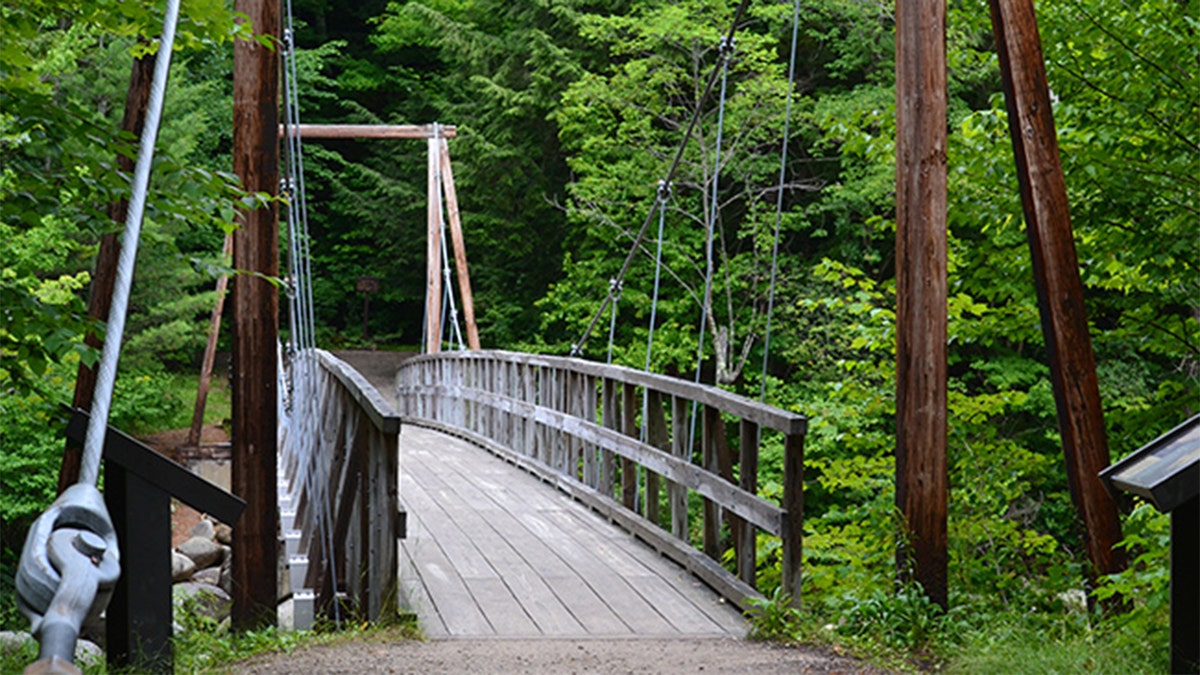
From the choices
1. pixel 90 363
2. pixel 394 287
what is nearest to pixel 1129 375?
pixel 90 363

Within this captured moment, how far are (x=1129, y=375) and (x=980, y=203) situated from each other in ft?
30.0

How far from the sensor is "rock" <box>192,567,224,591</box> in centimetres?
1517

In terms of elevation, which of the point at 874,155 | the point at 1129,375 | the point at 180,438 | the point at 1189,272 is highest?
the point at 874,155

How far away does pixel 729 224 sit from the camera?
2106cm

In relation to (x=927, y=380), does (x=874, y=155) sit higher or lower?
higher

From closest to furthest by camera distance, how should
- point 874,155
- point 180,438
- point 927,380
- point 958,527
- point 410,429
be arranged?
point 927,380, point 958,527, point 874,155, point 410,429, point 180,438

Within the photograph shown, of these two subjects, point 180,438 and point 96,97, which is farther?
point 180,438

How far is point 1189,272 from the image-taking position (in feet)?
22.3

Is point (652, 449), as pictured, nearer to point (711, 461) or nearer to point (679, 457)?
point (679, 457)

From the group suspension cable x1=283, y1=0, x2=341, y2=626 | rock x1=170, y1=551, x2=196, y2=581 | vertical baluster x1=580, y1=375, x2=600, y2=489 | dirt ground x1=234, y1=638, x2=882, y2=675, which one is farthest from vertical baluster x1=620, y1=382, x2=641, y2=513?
rock x1=170, y1=551, x2=196, y2=581

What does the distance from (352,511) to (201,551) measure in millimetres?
10815

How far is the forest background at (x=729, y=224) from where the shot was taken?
5.19 metres

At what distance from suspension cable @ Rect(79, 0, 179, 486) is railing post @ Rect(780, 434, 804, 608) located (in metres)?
2.78

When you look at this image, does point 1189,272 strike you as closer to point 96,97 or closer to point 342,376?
point 342,376
